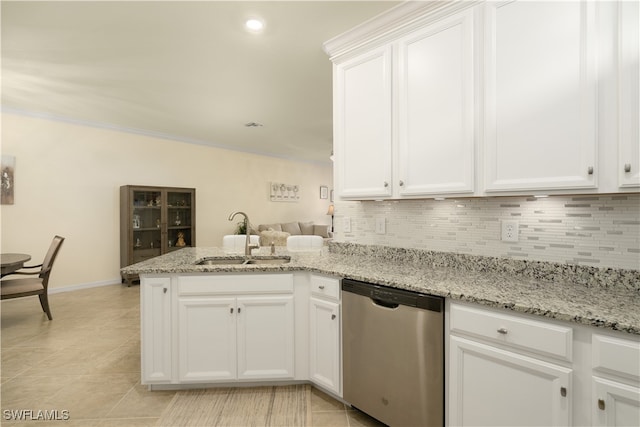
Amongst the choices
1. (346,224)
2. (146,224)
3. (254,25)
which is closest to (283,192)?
(146,224)

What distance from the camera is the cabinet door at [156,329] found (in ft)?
6.89

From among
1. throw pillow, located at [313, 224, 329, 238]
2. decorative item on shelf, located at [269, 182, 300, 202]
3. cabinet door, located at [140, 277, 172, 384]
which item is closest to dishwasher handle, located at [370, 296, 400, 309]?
cabinet door, located at [140, 277, 172, 384]

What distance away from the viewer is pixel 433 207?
2184 mm

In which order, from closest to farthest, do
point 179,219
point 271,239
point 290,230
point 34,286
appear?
point 34,286, point 179,219, point 271,239, point 290,230

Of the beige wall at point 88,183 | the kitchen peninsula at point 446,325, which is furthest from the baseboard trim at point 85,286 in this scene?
the kitchen peninsula at point 446,325

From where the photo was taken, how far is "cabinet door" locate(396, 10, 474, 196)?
174cm

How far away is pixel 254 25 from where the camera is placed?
7.58ft

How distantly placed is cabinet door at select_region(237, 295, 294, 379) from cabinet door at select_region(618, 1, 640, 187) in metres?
1.82

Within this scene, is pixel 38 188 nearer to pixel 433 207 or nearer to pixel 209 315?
pixel 209 315

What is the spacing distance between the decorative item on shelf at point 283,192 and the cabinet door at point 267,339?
17.8 ft

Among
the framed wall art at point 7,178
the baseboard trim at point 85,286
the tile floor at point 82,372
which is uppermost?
the framed wall art at point 7,178

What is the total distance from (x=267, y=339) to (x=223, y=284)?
47 cm

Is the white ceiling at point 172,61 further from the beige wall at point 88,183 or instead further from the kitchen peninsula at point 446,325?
the kitchen peninsula at point 446,325

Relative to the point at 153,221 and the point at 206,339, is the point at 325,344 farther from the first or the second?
the point at 153,221
